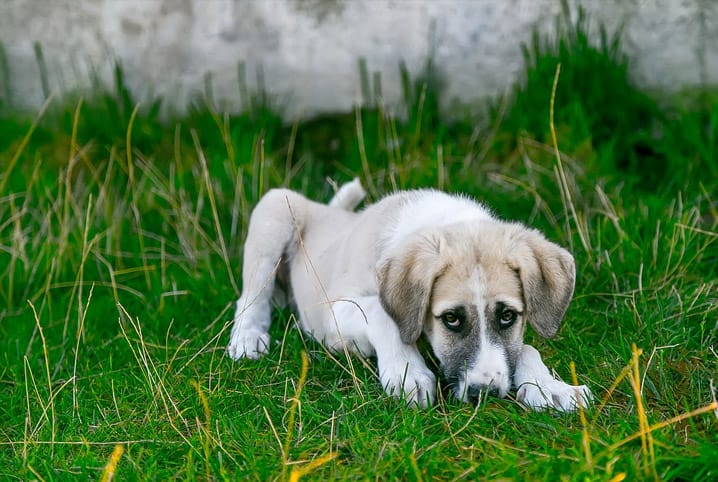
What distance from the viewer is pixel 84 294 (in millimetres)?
5789

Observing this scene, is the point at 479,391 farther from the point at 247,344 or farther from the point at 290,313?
the point at 290,313

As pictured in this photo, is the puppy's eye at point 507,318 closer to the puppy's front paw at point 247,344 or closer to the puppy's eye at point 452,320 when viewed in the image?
the puppy's eye at point 452,320

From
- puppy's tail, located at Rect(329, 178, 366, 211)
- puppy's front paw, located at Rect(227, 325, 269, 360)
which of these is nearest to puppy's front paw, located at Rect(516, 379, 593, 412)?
puppy's front paw, located at Rect(227, 325, 269, 360)

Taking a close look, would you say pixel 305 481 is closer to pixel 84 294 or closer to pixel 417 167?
pixel 84 294

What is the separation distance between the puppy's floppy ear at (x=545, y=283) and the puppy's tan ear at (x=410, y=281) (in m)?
0.37

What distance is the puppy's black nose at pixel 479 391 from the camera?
379cm

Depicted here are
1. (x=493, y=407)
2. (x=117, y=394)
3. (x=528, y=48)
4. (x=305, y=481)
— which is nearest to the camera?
(x=305, y=481)

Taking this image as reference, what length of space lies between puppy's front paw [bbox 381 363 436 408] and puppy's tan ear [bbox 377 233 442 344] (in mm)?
131

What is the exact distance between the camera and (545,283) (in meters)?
4.06

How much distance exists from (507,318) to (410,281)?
438mm

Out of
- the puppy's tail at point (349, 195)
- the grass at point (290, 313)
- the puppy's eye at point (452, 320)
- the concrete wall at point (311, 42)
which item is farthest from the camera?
the concrete wall at point (311, 42)

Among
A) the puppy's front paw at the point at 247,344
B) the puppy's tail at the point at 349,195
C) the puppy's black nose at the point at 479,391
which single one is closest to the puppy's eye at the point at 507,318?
the puppy's black nose at the point at 479,391

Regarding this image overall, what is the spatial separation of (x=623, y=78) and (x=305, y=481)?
426 cm

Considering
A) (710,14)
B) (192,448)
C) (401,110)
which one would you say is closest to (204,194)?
(401,110)
